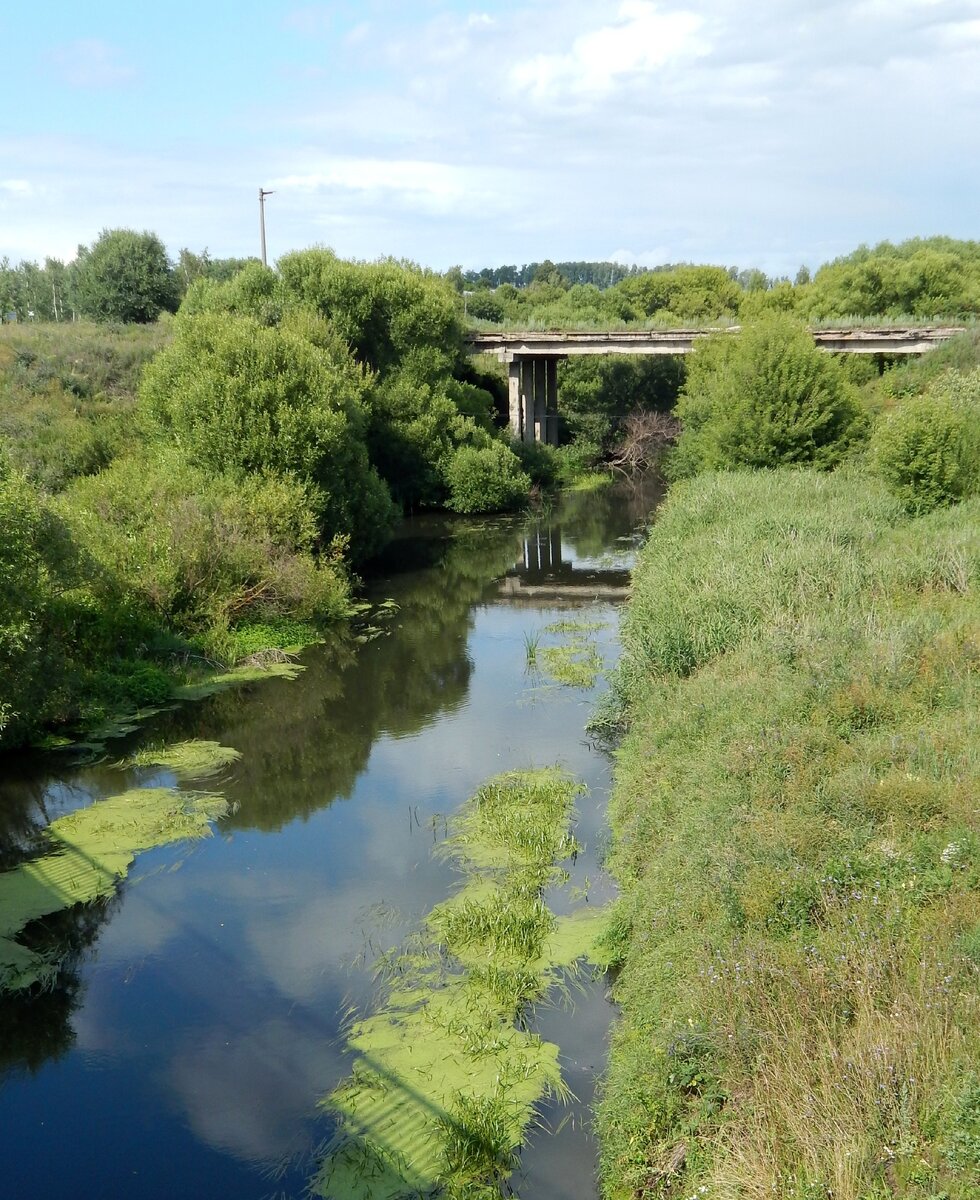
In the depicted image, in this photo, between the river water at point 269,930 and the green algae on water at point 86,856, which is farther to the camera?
the green algae on water at point 86,856

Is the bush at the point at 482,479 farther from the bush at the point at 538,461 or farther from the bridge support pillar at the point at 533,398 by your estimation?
the bridge support pillar at the point at 533,398

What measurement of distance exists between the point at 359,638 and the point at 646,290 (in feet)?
179

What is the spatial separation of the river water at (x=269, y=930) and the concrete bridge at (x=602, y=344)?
2499 cm

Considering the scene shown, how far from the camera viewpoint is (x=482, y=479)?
3838 cm

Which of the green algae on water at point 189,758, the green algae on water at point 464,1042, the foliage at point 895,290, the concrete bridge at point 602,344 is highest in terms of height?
the foliage at point 895,290

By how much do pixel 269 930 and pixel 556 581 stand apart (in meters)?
19.3

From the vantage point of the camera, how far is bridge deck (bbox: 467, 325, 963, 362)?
4094 cm

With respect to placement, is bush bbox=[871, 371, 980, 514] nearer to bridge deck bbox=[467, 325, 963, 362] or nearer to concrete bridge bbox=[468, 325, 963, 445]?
concrete bridge bbox=[468, 325, 963, 445]

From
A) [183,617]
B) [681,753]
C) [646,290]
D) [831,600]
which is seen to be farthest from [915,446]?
[646,290]

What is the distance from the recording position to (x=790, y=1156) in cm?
630

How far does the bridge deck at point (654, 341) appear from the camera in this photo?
4094 cm

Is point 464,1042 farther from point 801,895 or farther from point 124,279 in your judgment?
point 124,279

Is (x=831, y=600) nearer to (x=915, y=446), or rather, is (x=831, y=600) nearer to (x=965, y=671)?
(x=965, y=671)

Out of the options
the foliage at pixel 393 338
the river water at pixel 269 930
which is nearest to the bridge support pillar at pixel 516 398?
the foliage at pixel 393 338
